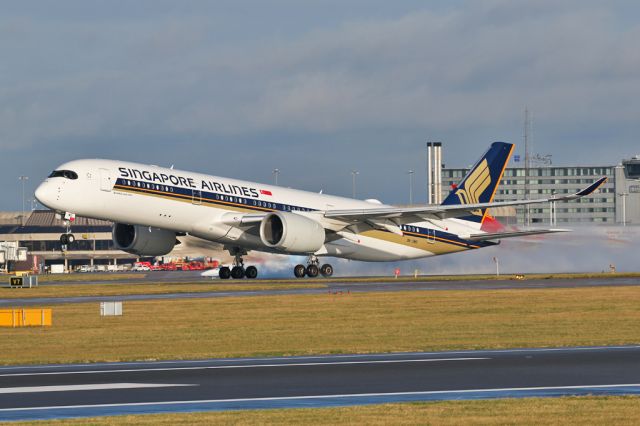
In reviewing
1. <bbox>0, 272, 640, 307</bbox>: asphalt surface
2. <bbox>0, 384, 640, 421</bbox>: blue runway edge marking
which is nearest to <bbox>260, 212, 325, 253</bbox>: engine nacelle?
<bbox>0, 272, 640, 307</bbox>: asphalt surface

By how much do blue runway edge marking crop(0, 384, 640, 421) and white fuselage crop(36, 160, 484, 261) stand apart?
41490 millimetres

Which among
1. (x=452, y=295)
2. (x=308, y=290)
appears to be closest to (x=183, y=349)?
(x=452, y=295)

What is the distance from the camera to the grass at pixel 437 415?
16.4 m

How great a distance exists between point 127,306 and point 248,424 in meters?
30.9

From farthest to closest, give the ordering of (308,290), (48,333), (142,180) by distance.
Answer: (142,180) < (308,290) < (48,333)

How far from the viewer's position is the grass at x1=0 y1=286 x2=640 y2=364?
29.5 metres

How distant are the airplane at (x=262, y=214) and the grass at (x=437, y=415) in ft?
133

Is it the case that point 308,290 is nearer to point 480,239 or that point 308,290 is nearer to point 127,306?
point 127,306

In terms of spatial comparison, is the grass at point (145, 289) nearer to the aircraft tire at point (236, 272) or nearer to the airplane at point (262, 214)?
the airplane at point (262, 214)

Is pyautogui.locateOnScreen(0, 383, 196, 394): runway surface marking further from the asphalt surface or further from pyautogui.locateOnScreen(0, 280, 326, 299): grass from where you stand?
pyautogui.locateOnScreen(0, 280, 326, 299): grass

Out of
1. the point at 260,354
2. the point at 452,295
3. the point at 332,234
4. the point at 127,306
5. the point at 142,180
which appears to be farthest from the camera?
the point at 332,234

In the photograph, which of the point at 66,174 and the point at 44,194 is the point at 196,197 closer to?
the point at 66,174

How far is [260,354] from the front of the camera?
28.1m

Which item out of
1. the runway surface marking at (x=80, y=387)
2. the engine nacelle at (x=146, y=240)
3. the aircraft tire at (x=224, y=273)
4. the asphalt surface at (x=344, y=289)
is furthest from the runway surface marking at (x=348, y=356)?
the aircraft tire at (x=224, y=273)
